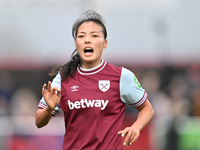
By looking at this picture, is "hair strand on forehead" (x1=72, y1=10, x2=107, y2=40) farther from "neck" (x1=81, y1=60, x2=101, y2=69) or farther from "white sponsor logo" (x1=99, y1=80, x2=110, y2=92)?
"white sponsor logo" (x1=99, y1=80, x2=110, y2=92)

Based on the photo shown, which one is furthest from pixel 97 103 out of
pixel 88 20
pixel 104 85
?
pixel 88 20

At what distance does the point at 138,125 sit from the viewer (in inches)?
133

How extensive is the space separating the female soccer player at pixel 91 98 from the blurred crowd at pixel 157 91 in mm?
6008

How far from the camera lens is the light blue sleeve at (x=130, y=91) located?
3525 mm

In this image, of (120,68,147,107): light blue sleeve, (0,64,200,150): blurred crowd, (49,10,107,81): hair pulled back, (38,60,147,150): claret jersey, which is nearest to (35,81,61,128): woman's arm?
(38,60,147,150): claret jersey

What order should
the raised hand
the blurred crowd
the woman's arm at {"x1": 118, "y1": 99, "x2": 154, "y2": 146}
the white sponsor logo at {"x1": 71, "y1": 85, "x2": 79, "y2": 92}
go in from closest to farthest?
the woman's arm at {"x1": 118, "y1": 99, "x2": 154, "y2": 146} → the raised hand → the white sponsor logo at {"x1": 71, "y1": 85, "x2": 79, "y2": 92} → the blurred crowd

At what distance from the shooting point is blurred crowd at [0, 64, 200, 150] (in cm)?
1041

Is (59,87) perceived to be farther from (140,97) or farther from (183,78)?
(183,78)

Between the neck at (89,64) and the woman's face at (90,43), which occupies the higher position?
the woman's face at (90,43)

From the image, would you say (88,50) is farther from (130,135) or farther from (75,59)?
(130,135)

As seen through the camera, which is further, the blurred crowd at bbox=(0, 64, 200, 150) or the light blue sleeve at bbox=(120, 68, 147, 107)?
the blurred crowd at bbox=(0, 64, 200, 150)

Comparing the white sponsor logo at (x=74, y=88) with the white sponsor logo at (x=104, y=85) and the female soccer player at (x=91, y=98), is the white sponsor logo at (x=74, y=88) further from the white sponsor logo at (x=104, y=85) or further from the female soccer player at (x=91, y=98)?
the white sponsor logo at (x=104, y=85)

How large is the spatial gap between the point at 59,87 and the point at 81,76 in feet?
0.78

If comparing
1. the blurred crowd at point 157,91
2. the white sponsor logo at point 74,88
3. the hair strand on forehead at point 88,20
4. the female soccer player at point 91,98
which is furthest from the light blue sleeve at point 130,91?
the blurred crowd at point 157,91
